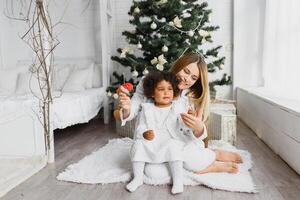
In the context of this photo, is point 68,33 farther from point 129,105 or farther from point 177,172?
point 177,172

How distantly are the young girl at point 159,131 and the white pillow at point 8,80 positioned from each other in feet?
7.50

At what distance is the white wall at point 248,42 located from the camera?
3836mm

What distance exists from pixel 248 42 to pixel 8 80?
3.03 metres

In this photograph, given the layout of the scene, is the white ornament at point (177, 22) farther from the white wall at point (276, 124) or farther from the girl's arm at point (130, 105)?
the girl's arm at point (130, 105)

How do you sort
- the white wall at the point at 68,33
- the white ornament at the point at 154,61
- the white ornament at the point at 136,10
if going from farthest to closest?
the white wall at the point at 68,33, the white ornament at the point at 136,10, the white ornament at the point at 154,61

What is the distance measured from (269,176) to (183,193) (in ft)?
2.00

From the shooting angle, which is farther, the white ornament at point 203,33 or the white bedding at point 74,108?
the white ornament at point 203,33

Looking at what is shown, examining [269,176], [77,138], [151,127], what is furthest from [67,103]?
[269,176]

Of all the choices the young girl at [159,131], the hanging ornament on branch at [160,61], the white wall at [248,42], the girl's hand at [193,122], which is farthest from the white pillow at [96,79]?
the girl's hand at [193,122]

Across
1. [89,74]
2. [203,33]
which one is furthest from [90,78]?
[203,33]

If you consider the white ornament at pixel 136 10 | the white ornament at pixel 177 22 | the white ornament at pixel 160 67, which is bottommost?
the white ornament at pixel 160 67

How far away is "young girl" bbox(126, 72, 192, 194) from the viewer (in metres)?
1.69

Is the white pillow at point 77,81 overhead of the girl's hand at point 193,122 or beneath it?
overhead

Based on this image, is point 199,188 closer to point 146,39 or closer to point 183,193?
point 183,193
